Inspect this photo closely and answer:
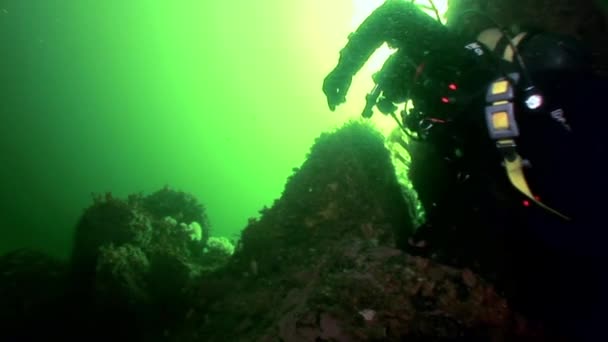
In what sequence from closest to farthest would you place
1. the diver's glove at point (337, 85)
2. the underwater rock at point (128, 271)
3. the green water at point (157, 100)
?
1. the diver's glove at point (337, 85)
2. the underwater rock at point (128, 271)
3. the green water at point (157, 100)

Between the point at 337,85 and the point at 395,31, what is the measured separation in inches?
33.9

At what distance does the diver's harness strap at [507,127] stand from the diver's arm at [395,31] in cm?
67

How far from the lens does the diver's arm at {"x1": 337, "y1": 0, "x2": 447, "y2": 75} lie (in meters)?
2.96

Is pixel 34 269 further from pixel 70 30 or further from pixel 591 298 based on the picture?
pixel 70 30

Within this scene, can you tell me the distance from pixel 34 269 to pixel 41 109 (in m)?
84.7

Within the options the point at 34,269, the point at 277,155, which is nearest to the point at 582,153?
the point at 34,269

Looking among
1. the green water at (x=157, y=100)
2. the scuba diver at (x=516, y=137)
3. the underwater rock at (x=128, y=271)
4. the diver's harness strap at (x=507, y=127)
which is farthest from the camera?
the green water at (x=157, y=100)

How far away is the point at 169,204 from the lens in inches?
535

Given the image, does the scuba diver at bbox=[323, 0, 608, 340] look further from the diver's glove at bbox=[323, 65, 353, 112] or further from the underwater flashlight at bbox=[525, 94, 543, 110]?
the diver's glove at bbox=[323, 65, 353, 112]

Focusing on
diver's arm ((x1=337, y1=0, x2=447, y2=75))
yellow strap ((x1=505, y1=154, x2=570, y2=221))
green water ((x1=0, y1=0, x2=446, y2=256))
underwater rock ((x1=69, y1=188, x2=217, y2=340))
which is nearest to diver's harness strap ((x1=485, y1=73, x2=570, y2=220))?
yellow strap ((x1=505, y1=154, x2=570, y2=221))

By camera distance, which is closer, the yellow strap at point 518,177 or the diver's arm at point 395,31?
the yellow strap at point 518,177

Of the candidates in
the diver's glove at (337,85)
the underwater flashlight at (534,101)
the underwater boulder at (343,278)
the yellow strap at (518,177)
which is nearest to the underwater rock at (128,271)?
the underwater boulder at (343,278)

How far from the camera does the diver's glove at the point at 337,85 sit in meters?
3.72

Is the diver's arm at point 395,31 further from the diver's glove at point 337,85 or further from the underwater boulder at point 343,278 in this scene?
the underwater boulder at point 343,278
